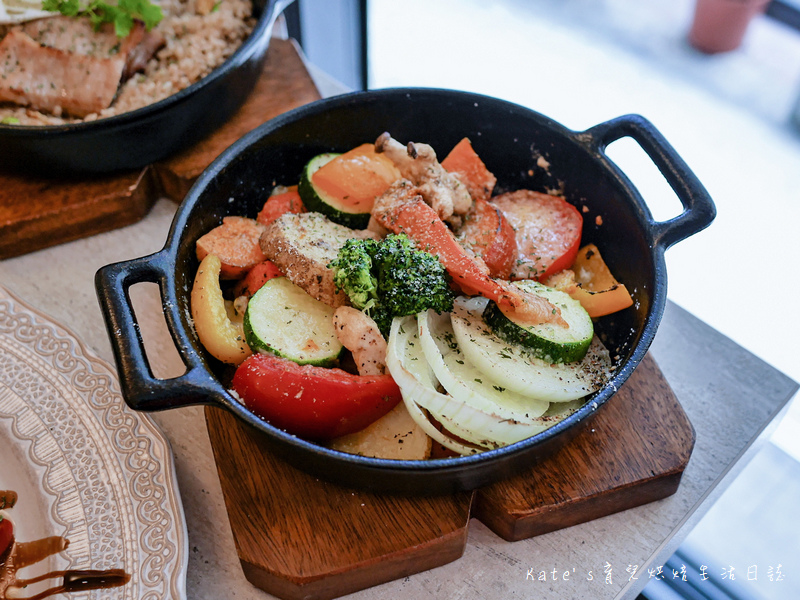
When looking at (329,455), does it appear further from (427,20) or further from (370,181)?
(427,20)

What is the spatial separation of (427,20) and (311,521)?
140 inches

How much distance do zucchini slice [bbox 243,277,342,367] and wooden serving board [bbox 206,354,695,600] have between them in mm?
187

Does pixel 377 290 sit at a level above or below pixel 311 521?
above

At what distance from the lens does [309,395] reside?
135 cm

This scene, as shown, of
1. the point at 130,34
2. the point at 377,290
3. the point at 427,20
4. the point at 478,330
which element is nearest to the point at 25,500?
the point at 377,290

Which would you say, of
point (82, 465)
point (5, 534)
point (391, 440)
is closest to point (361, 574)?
point (391, 440)

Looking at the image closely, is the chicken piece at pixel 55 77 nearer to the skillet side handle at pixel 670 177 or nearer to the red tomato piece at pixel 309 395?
the red tomato piece at pixel 309 395

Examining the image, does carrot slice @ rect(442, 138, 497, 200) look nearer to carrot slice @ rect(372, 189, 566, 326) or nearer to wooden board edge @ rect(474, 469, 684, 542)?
carrot slice @ rect(372, 189, 566, 326)

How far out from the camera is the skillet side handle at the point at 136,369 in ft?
4.07

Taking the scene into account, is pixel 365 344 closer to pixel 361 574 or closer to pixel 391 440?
pixel 391 440

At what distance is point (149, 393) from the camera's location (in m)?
1.24

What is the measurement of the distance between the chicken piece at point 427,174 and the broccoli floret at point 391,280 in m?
0.22

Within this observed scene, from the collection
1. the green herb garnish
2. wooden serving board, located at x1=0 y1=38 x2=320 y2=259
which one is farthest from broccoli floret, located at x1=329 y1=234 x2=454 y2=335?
the green herb garnish

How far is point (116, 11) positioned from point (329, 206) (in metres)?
1.01
